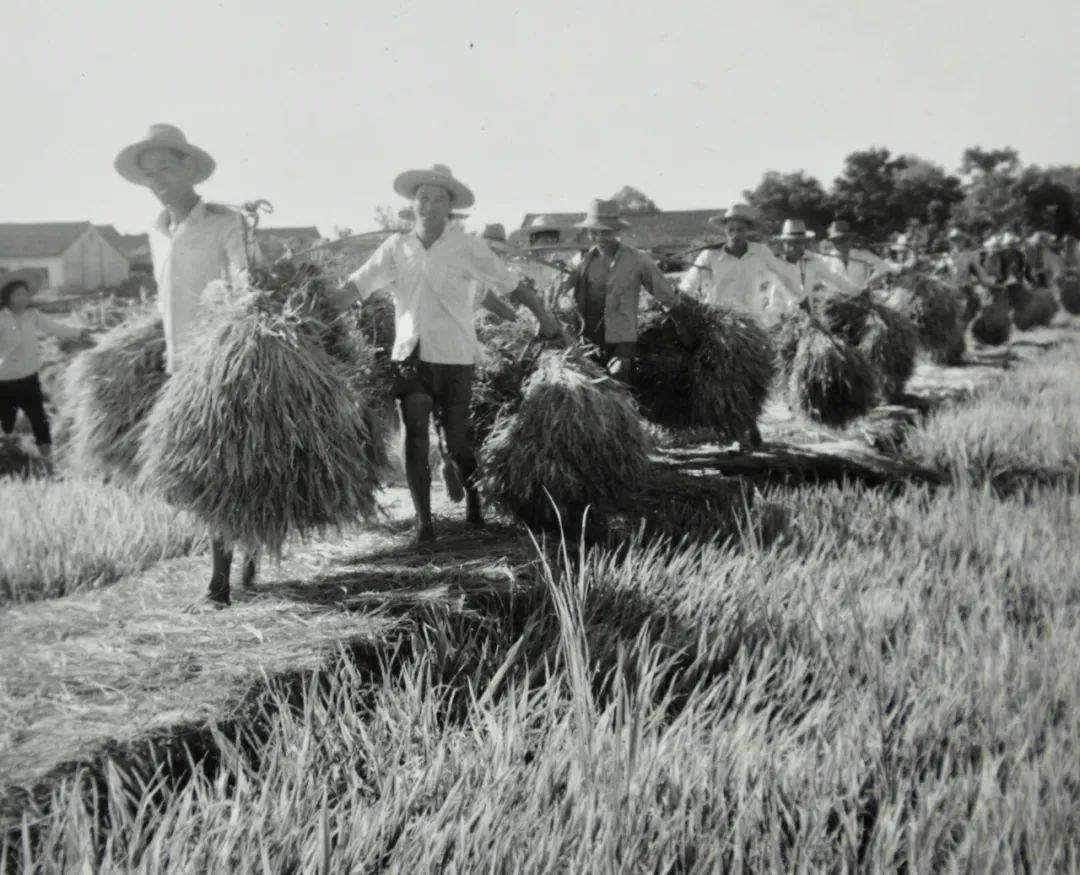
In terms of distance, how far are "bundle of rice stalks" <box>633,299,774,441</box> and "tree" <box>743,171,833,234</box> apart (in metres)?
44.0

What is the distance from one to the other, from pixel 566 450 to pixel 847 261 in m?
6.95

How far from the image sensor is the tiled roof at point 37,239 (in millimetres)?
48156

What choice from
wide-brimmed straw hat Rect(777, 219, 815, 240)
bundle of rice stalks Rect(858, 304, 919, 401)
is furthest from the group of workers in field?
bundle of rice stalks Rect(858, 304, 919, 401)

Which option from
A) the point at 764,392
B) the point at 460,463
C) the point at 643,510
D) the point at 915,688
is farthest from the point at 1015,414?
the point at 915,688

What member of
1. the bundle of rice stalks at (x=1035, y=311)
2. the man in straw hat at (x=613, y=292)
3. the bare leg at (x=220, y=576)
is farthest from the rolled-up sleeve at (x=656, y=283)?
the bundle of rice stalks at (x=1035, y=311)

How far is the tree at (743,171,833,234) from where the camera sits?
158 feet

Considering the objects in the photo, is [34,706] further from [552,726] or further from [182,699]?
[552,726]

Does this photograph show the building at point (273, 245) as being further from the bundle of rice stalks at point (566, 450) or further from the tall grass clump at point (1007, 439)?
the tall grass clump at point (1007, 439)

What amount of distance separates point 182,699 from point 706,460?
419 centimetres

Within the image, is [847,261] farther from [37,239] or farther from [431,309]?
[37,239]

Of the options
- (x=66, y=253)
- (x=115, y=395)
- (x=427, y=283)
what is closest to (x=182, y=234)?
(x=115, y=395)

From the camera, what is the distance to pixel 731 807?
1.97 m

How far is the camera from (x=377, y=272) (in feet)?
13.9

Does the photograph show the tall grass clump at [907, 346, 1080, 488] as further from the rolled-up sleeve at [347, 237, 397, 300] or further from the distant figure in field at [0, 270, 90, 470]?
the distant figure in field at [0, 270, 90, 470]
